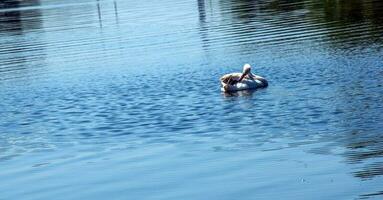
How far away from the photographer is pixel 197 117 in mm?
24375

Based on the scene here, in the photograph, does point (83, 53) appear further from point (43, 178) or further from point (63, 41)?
point (43, 178)

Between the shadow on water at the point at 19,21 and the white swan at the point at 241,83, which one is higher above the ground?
the white swan at the point at 241,83

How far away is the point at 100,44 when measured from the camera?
169 ft

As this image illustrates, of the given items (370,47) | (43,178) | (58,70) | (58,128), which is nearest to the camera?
(43,178)

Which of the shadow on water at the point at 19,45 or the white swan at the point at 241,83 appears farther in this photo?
the shadow on water at the point at 19,45

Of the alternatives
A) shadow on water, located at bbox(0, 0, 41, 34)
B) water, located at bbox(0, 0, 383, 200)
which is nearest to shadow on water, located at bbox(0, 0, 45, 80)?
shadow on water, located at bbox(0, 0, 41, 34)

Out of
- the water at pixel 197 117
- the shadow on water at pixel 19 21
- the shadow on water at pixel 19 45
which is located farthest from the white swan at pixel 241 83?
the shadow on water at pixel 19 21

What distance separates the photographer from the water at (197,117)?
17.2 m

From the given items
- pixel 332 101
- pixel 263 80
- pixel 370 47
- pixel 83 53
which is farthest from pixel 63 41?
pixel 332 101

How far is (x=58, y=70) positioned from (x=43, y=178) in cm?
2239

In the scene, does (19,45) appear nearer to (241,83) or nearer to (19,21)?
(19,21)

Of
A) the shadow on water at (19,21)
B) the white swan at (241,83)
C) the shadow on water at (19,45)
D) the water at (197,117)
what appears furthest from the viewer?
the shadow on water at (19,21)

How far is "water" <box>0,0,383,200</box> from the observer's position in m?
17.2

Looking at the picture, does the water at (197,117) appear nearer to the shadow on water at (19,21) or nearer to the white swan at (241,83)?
the white swan at (241,83)
